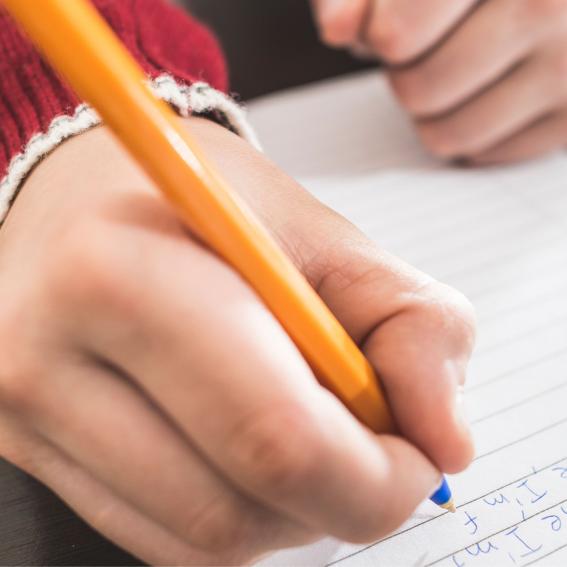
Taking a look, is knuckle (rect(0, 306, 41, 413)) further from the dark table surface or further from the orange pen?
the dark table surface


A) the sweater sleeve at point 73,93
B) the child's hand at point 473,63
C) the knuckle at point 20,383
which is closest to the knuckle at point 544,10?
the child's hand at point 473,63

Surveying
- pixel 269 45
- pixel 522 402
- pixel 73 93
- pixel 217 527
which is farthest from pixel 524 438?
pixel 269 45

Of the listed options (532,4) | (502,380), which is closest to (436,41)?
(532,4)

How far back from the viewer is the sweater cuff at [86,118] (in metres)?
0.26

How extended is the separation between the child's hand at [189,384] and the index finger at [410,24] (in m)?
0.30

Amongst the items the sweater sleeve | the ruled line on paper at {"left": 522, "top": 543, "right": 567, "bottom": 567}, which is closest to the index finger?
the sweater sleeve

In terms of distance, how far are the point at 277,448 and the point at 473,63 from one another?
410mm

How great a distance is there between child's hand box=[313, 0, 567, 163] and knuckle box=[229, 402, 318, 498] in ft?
1.27

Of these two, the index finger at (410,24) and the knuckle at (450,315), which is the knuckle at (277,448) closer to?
the knuckle at (450,315)

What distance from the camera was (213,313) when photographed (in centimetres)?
17

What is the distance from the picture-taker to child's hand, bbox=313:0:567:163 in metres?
0.47

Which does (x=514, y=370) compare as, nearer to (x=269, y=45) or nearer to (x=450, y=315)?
(x=450, y=315)

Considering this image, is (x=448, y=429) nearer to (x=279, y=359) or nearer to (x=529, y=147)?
(x=279, y=359)

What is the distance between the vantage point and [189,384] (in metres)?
0.18
